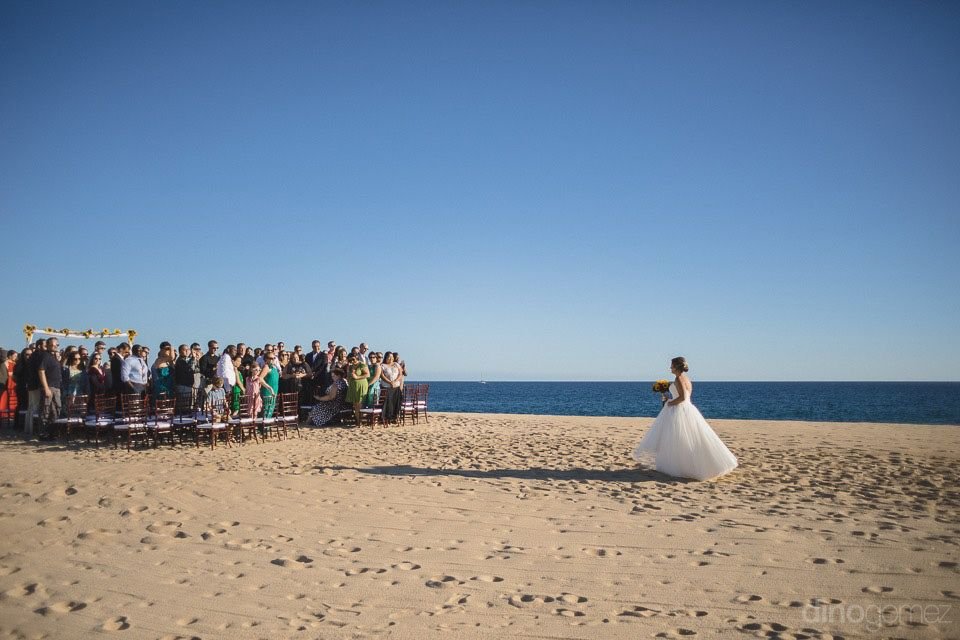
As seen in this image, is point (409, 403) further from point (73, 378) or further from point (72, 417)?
point (73, 378)

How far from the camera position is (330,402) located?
15.0m

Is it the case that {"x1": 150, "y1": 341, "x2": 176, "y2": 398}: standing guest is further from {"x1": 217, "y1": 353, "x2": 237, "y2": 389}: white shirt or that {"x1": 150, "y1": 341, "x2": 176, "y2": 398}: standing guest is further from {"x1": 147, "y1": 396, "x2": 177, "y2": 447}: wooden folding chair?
{"x1": 217, "y1": 353, "x2": 237, "y2": 389}: white shirt

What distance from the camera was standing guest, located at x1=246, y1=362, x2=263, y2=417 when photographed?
11884 millimetres

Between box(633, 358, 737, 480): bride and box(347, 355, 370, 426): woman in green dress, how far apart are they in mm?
8344

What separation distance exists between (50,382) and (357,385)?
258 inches

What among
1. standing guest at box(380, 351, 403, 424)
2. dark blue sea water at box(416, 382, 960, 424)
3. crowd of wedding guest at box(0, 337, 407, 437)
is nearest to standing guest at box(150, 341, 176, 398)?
crowd of wedding guest at box(0, 337, 407, 437)

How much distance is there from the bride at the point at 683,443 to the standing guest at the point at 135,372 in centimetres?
1044

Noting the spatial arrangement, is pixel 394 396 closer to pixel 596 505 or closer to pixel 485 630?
pixel 596 505

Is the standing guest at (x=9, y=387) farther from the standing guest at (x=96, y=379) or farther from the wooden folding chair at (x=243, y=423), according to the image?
the wooden folding chair at (x=243, y=423)

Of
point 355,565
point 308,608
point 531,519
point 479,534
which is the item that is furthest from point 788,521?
point 308,608

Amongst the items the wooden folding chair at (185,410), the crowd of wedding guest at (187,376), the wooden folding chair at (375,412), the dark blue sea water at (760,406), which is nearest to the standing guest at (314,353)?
the crowd of wedding guest at (187,376)

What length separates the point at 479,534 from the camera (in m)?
5.47

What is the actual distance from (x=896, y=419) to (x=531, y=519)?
128 ft

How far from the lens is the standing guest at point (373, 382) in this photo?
1487 centimetres
